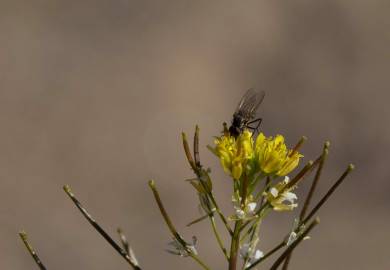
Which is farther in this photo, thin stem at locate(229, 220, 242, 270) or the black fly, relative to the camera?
the black fly

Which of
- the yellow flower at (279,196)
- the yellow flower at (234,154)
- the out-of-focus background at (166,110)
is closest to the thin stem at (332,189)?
the yellow flower at (279,196)

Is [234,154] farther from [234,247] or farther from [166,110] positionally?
[166,110]

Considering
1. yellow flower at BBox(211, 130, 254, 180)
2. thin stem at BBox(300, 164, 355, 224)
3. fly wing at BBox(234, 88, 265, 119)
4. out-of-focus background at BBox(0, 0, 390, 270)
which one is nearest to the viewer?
thin stem at BBox(300, 164, 355, 224)

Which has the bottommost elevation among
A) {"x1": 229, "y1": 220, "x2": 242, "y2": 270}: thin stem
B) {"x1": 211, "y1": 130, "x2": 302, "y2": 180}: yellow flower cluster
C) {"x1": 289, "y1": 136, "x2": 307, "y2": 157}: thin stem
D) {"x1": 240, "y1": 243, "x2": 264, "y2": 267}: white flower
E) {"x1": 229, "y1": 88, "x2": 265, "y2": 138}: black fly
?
{"x1": 240, "y1": 243, "x2": 264, "y2": 267}: white flower

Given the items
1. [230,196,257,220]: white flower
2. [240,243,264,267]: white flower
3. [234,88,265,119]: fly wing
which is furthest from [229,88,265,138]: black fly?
[240,243,264,267]: white flower

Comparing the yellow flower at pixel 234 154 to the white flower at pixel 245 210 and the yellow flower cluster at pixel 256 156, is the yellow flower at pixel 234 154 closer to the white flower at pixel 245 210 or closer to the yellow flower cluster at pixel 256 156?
the yellow flower cluster at pixel 256 156

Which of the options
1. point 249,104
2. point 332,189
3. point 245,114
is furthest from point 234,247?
point 249,104

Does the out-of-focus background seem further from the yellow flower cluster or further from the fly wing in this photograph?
the yellow flower cluster

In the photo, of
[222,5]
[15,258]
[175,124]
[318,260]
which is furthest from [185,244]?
[222,5]
